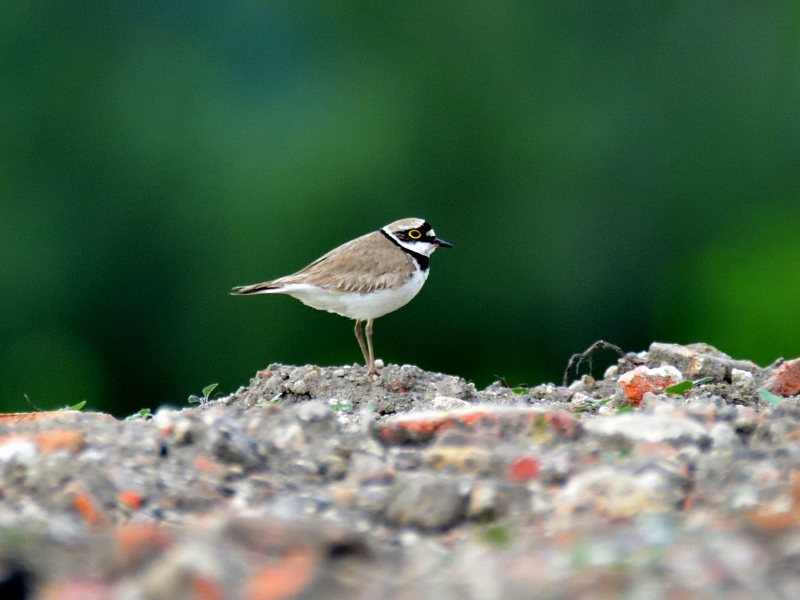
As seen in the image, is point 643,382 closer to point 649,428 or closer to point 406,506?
point 649,428

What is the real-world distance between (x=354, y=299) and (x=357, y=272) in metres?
A: 0.16

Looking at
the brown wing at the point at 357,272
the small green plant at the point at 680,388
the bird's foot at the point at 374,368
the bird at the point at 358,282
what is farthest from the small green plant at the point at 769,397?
the brown wing at the point at 357,272

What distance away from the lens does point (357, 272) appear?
24.0 ft

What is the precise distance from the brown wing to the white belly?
0.03m

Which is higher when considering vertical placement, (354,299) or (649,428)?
(649,428)

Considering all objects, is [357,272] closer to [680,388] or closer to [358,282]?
[358,282]

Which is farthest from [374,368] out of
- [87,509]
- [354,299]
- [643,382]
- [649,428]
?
[87,509]

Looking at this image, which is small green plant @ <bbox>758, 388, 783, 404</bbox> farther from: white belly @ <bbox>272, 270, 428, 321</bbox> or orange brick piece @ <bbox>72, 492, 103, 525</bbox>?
orange brick piece @ <bbox>72, 492, 103, 525</bbox>

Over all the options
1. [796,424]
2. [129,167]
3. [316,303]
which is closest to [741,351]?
[129,167]

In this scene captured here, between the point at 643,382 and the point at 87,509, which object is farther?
the point at 643,382

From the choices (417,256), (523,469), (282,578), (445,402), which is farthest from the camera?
(417,256)

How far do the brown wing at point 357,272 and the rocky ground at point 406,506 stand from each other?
9.91 feet

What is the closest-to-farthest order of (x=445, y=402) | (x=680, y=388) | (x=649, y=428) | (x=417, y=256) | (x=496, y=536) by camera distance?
1. (x=496, y=536)
2. (x=649, y=428)
3. (x=680, y=388)
4. (x=445, y=402)
5. (x=417, y=256)

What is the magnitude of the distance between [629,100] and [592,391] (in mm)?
19167
